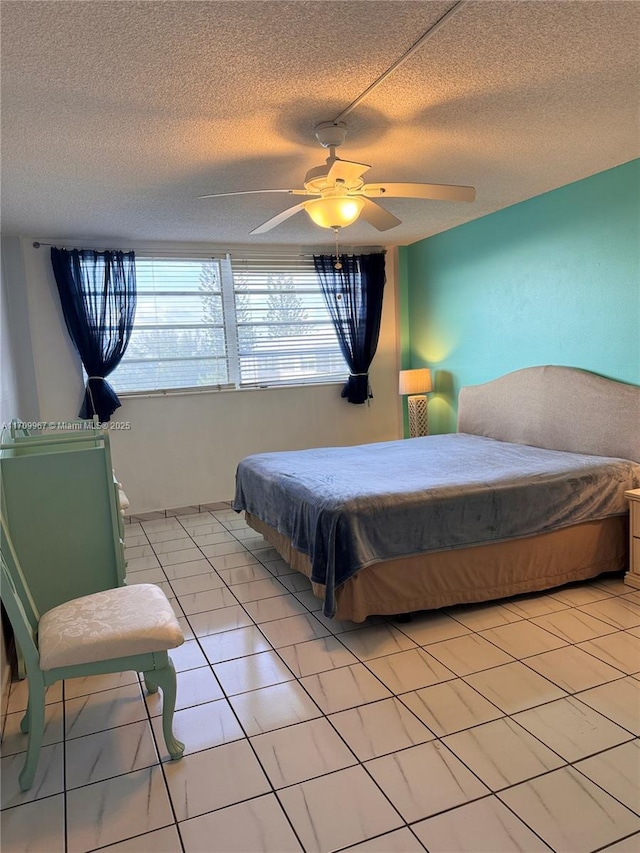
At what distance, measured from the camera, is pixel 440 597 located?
3.07m

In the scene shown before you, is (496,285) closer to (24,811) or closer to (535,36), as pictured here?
(535,36)

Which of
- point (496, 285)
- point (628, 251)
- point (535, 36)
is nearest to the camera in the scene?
point (535, 36)

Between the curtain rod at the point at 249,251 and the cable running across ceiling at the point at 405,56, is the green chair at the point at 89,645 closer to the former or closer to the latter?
the cable running across ceiling at the point at 405,56

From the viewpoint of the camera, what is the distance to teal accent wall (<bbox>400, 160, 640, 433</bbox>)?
373cm

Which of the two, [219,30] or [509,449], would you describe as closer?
[219,30]

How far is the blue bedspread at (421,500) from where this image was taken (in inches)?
114

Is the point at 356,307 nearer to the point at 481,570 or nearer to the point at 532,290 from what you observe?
the point at 532,290

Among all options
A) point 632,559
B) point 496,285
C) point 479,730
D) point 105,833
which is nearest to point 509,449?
point 632,559

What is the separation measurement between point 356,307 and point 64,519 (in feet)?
13.2

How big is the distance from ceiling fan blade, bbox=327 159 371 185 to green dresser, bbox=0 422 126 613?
158cm

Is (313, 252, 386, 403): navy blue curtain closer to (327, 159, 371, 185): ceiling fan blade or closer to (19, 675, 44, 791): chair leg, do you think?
(327, 159, 371, 185): ceiling fan blade

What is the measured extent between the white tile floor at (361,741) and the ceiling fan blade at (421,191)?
7.20 ft

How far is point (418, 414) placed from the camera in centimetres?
564

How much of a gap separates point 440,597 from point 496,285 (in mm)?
2873
